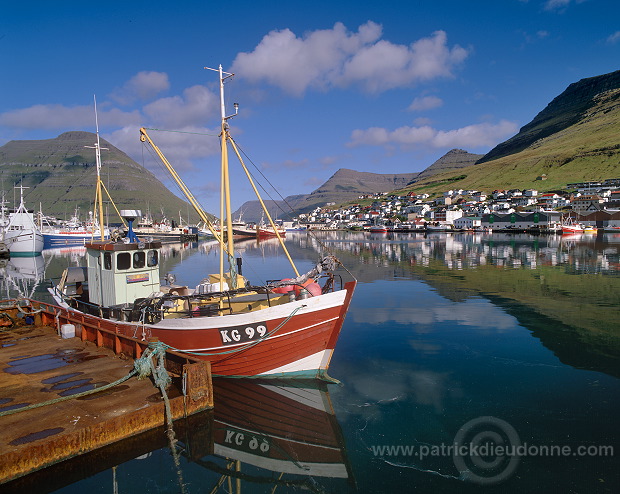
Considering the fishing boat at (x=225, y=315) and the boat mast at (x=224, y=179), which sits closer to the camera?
the fishing boat at (x=225, y=315)

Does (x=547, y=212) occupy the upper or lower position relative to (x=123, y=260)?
upper

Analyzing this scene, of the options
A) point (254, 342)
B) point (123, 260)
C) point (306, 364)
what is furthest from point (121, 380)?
point (123, 260)

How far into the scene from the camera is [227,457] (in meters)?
10.0

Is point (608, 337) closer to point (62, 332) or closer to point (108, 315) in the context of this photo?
point (108, 315)

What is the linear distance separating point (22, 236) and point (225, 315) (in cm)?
8902

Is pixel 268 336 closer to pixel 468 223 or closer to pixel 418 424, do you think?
pixel 418 424

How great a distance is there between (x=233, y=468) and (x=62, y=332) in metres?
11.0

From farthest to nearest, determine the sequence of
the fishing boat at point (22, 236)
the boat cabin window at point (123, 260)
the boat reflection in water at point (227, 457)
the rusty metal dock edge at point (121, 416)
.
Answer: the fishing boat at point (22, 236) < the boat cabin window at point (123, 260) < the boat reflection in water at point (227, 457) < the rusty metal dock edge at point (121, 416)

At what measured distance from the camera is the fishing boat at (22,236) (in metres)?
82.9

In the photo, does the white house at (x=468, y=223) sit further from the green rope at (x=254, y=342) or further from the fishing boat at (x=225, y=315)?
the green rope at (x=254, y=342)

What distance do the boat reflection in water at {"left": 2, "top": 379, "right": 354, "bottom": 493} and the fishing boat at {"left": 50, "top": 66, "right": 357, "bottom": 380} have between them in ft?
5.08

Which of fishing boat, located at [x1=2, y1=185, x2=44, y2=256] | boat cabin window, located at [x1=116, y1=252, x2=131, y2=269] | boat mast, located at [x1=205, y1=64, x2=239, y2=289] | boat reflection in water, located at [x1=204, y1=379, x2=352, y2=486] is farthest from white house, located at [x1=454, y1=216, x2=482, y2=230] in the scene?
boat reflection in water, located at [x1=204, y1=379, x2=352, y2=486]

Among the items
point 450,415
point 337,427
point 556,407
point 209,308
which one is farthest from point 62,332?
point 556,407

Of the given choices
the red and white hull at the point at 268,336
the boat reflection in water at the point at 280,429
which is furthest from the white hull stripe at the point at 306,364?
the boat reflection in water at the point at 280,429
